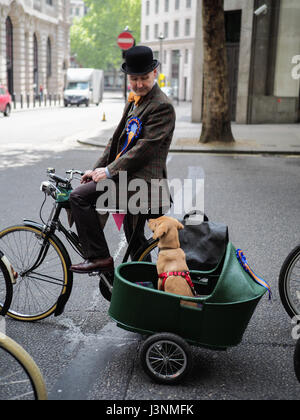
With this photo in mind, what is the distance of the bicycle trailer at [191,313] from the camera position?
9.60ft

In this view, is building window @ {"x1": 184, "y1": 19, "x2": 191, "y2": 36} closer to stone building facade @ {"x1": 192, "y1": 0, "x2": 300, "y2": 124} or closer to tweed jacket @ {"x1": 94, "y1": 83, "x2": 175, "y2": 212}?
stone building facade @ {"x1": 192, "y1": 0, "x2": 300, "y2": 124}

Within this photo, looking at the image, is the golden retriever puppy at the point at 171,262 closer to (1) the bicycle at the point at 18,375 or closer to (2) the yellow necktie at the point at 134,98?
(2) the yellow necktie at the point at 134,98

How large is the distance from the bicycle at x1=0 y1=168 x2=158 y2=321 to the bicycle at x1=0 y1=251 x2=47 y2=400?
43.6 inches

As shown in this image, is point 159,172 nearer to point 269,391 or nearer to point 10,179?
point 269,391

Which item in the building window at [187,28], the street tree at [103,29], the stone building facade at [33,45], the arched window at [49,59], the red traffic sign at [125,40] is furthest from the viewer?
the street tree at [103,29]

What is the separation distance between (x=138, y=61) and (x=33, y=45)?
51700 mm

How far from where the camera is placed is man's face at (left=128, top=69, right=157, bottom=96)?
132 inches

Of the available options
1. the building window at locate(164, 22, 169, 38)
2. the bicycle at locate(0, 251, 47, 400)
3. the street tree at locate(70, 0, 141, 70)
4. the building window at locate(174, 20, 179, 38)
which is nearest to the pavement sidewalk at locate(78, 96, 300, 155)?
the bicycle at locate(0, 251, 47, 400)

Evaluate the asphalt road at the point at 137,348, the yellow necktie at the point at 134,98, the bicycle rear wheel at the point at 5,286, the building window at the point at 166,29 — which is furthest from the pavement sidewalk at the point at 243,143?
the building window at the point at 166,29

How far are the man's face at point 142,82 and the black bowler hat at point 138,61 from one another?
0.04m

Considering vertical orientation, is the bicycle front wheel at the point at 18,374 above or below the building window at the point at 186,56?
below
